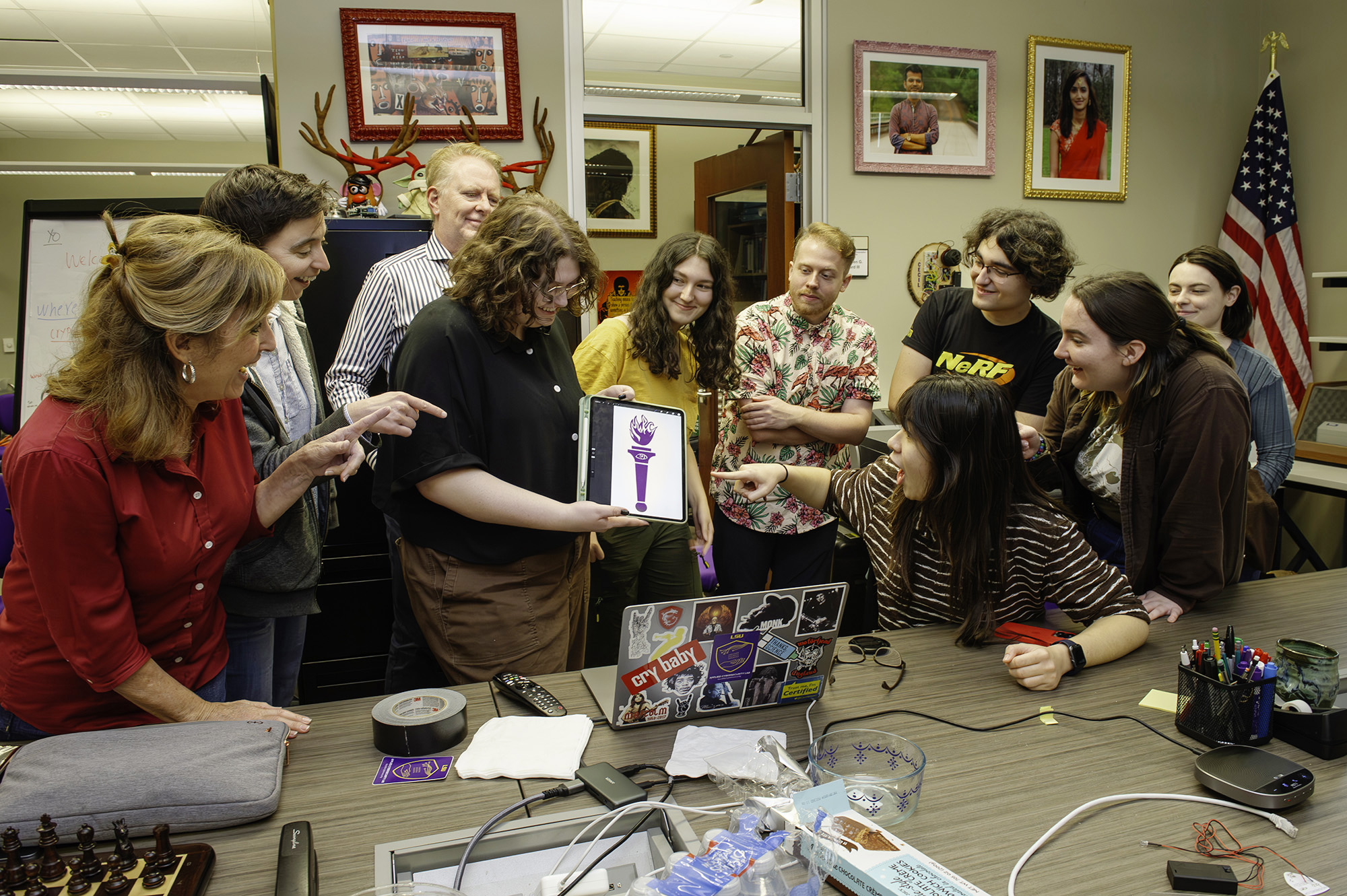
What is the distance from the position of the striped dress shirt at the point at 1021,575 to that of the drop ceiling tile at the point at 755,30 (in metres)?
3.38

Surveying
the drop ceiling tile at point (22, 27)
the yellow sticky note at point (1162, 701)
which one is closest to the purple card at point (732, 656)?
the yellow sticky note at point (1162, 701)

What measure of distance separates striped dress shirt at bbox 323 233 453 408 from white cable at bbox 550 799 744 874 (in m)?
1.57

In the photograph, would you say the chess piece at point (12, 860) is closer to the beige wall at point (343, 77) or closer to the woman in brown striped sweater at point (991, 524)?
the woman in brown striped sweater at point (991, 524)

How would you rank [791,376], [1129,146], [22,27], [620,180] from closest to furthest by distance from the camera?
[791,376] → [1129,146] → [22,27] → [620,180]

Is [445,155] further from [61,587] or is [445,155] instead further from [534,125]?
[61,587]

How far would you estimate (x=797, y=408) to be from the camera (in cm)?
250

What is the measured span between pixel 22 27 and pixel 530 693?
566 centimetres

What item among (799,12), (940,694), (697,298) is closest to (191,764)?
(940,694)

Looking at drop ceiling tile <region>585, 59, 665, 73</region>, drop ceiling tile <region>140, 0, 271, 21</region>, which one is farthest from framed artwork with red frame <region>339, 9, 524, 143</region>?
drop ceiling tile <region>140, 0, 271, 21</region>

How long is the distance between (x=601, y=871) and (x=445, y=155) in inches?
83.5

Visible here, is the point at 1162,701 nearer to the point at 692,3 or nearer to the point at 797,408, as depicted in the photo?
the point at 797,408

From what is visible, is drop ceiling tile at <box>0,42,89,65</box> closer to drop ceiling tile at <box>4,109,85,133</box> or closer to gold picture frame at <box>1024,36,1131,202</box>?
drop ceiling tile at <box>4,109,85,133</box>

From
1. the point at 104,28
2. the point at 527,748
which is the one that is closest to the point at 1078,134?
the point at 527,748

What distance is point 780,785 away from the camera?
1078mm
